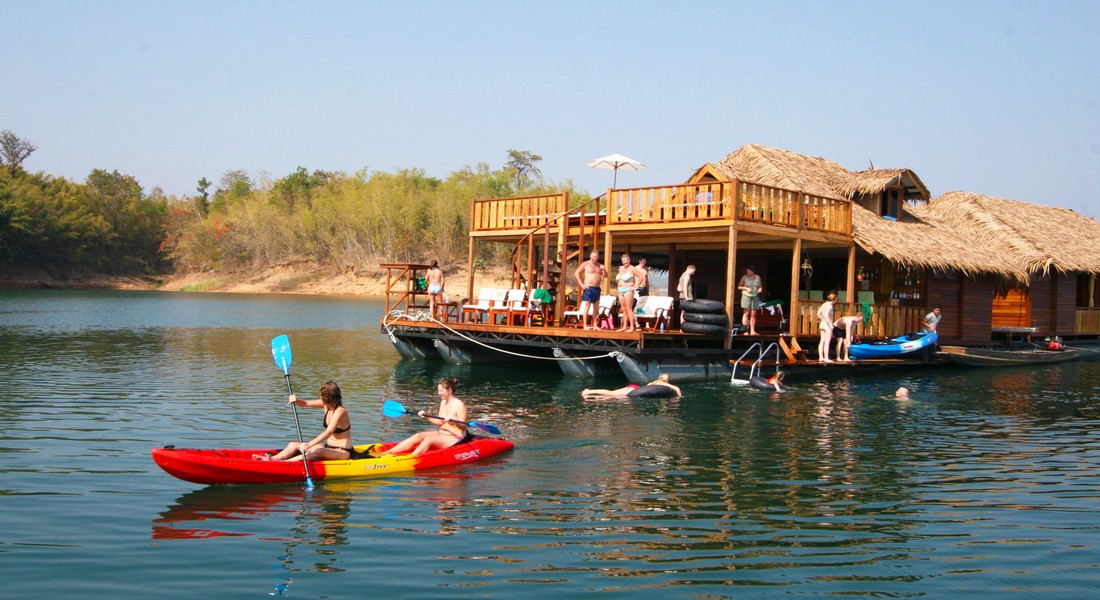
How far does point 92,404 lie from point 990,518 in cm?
1408

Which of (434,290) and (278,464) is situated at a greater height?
(434,290)

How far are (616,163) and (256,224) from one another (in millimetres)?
65325

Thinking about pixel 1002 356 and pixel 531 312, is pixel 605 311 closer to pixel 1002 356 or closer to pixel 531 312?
pixel 531 312

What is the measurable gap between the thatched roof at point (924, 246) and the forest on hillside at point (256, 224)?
46.7m

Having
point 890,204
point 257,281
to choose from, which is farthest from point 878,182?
point 257,281

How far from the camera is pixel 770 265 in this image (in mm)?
29734

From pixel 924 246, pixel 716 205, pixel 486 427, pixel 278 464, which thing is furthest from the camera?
pixel 924 246

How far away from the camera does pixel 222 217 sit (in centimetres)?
9000

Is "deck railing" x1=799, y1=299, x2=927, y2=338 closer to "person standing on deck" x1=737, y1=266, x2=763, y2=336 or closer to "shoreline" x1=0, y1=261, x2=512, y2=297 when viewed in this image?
"person standing on deck" x1=737, y1=266, x2=763, y2=336

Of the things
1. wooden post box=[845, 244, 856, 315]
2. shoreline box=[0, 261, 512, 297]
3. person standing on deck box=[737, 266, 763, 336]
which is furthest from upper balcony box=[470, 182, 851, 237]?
shoreline box=[0, 261, 512, 297]

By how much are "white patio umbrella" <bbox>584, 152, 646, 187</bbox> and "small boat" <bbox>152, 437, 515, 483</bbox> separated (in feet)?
50.0

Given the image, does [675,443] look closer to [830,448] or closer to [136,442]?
[830,448]

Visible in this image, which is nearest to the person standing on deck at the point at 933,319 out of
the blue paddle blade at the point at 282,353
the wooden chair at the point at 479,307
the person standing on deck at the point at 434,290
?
the wooden chair at the point at 479,307

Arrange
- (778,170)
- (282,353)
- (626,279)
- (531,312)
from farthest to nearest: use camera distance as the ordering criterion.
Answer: (778,170), (531,312), (626,279), (282,353)
